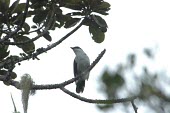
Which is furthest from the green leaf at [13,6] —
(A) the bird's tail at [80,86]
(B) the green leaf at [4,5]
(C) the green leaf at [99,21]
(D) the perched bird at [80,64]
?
(A) the bird's tail at [80,86]

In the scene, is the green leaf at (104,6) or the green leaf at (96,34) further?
the green leaf at (96,34)

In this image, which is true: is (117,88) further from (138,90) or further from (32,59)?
(32,59)

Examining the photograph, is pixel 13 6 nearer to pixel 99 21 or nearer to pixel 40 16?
pixel 40 16

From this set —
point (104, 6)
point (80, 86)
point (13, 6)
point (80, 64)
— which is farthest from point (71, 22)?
point (80, 64)

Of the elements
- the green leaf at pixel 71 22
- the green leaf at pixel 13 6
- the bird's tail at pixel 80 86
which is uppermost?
the green leaf at pixel 13 6

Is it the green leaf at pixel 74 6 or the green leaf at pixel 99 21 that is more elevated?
the green leaf at pixel 74 6

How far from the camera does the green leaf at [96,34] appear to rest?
16.6ft

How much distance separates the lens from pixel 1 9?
4.41 m

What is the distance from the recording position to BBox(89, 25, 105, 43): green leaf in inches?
199

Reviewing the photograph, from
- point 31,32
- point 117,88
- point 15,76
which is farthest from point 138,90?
point 15,76

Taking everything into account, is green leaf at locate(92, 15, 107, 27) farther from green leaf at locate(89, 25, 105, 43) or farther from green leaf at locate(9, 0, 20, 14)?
green leaf at locate(9, 0, 20, 14)

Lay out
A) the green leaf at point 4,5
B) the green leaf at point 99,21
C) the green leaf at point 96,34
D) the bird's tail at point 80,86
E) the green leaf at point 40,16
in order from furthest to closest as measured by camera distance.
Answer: the bird's tail at point 80,86
the green leaf at point 96,34
the green leaf at point 99,21
the green leaf at point 40,16
the green leaf at point 4,5

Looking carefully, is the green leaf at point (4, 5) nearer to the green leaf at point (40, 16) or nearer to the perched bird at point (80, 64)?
the green leaf at point (40, 16)

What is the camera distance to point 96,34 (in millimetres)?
5082
